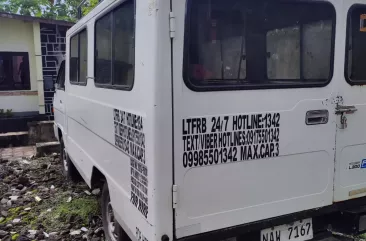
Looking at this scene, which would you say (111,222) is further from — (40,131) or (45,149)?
(40,131)

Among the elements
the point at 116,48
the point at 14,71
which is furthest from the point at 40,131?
the point at 116,48

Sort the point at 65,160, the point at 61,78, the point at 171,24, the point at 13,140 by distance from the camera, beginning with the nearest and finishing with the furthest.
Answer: the point at 171,24 < the point at 61,78 < the point at 65,160 < the point at 13,140

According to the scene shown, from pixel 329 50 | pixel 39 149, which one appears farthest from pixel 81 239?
pixel 39 149

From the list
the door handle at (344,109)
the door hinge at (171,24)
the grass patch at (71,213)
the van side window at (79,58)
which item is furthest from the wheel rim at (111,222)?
the door handle at (344,109)

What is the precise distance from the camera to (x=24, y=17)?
377 inches

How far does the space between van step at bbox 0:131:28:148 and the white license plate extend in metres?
7.94

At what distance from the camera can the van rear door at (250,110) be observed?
2.16m

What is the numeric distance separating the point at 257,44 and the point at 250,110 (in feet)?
1.49

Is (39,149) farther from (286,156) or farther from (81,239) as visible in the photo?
(286,156)

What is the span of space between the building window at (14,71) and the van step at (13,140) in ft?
6.59

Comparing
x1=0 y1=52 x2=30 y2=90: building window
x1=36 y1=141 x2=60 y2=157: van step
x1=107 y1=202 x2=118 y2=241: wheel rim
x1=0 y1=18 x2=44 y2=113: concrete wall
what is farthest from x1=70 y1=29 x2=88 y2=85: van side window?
x1=0 y1=52 x2=30 y2=90: building window

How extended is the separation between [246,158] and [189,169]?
435 millimetres

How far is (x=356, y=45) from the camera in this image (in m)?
2.71

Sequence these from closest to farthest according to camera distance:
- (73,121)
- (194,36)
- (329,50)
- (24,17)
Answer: (194,36), (329,50), (73,121), (24,17)
